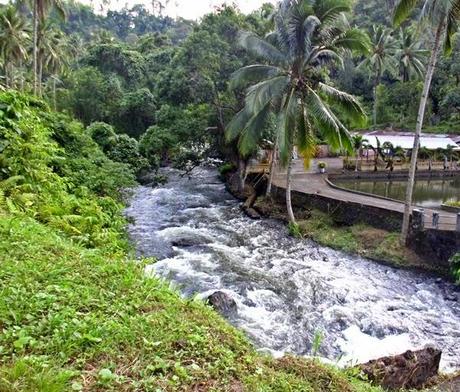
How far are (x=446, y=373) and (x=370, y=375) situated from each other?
91.2 inches

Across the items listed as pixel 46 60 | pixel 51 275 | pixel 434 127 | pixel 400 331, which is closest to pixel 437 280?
pixel 400 331

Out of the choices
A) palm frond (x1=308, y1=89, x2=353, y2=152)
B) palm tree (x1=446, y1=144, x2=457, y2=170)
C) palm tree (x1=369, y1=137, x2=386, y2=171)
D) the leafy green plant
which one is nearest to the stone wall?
the leafy green plant

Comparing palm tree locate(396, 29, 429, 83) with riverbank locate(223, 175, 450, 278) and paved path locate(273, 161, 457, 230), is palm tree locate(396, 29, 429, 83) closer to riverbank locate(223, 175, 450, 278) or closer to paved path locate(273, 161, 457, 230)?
paved path locate(273, 161, 457, 230)

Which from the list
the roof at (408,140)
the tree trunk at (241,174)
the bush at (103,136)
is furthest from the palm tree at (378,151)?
the bush at (103,136)

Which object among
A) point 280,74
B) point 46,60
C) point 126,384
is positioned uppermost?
point 46,60

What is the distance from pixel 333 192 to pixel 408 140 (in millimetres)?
14582

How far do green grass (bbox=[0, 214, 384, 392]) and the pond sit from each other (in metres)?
19.1

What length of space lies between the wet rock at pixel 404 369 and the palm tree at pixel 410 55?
126 feet

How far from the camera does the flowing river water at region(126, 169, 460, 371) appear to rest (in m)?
9.49

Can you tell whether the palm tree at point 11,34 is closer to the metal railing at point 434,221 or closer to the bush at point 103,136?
the bush at point 103,136

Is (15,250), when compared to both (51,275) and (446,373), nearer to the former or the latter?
(51,275)

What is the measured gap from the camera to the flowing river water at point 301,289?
949cm

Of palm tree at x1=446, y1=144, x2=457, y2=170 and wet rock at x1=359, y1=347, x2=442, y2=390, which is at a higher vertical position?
palm tree at x1=446, y1=144, x2=457, y2=170

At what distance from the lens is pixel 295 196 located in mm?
20531
